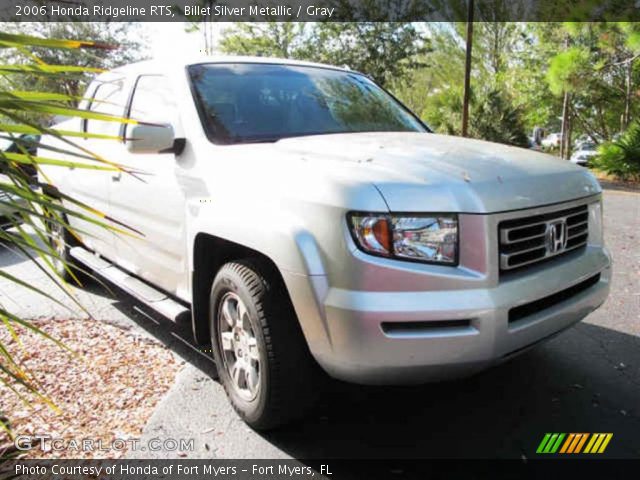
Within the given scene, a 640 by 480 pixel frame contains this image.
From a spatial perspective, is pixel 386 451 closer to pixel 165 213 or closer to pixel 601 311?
pixel 165 213

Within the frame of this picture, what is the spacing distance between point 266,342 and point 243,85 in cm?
177

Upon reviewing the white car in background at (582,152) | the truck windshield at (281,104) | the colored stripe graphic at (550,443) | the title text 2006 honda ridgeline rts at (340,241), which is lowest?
the white car in background at (582,152)

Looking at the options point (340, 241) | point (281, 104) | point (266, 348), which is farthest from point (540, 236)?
point (281, 104)

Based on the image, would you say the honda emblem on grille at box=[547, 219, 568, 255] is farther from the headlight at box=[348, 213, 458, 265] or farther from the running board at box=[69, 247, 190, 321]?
the running board at box=[69, 247, 190, 321]

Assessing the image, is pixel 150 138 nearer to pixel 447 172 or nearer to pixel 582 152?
pixel 447 172

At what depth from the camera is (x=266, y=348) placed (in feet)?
8.07

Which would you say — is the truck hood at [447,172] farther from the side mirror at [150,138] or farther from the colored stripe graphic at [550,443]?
the colored stripe graphic at [550,443]

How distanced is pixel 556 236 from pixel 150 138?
6.95 feet

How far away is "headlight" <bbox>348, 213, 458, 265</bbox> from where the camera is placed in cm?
218

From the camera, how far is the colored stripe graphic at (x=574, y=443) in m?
2.58

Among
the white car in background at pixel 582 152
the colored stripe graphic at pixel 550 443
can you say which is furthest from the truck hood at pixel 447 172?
the white car in background at pixel 582 152

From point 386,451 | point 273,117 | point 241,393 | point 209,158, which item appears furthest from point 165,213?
point 386,451

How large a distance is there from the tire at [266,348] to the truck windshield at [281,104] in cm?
89

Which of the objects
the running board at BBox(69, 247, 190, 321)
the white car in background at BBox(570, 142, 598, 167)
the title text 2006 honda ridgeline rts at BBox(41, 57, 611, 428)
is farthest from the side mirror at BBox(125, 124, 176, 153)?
the white car in background at BBox(570, 142, 598, 167)
